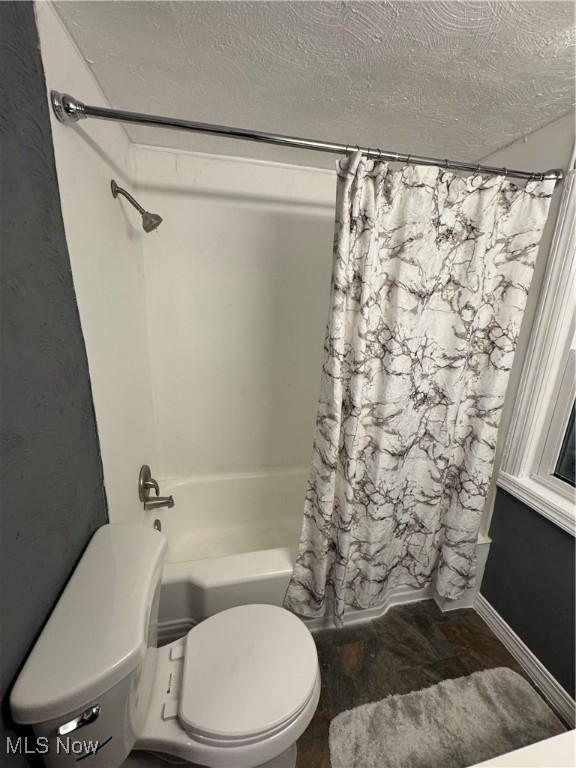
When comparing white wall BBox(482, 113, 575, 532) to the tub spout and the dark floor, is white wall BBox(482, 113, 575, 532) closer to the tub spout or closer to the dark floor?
the dark floor

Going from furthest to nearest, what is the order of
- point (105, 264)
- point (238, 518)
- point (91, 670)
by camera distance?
point (238, 518) → point (105, 264) → point (91, 670)

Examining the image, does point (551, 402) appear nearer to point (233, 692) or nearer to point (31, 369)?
point (233, 692)

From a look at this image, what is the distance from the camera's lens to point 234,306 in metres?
1.72

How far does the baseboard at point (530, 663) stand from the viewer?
115 cm

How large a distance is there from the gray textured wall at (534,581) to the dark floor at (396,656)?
16 cm

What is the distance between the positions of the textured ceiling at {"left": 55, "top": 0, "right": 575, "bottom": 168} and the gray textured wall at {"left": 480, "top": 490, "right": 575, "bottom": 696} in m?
1.45

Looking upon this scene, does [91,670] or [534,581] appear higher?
[91,670]

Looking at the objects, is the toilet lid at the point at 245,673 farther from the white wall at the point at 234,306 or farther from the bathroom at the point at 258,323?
the white wall at the point at 234,306

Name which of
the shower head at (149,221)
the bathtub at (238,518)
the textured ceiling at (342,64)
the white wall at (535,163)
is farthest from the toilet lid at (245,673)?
the textured ceiling at (342,64)

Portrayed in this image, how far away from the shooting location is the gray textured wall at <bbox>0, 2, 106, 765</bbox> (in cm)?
55

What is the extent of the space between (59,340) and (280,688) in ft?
3.38

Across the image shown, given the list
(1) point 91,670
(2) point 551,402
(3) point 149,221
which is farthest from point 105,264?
(2) point 551,402

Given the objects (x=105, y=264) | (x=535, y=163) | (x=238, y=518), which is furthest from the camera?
(x=238, y=518)

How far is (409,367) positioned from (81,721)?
3.94 ft
